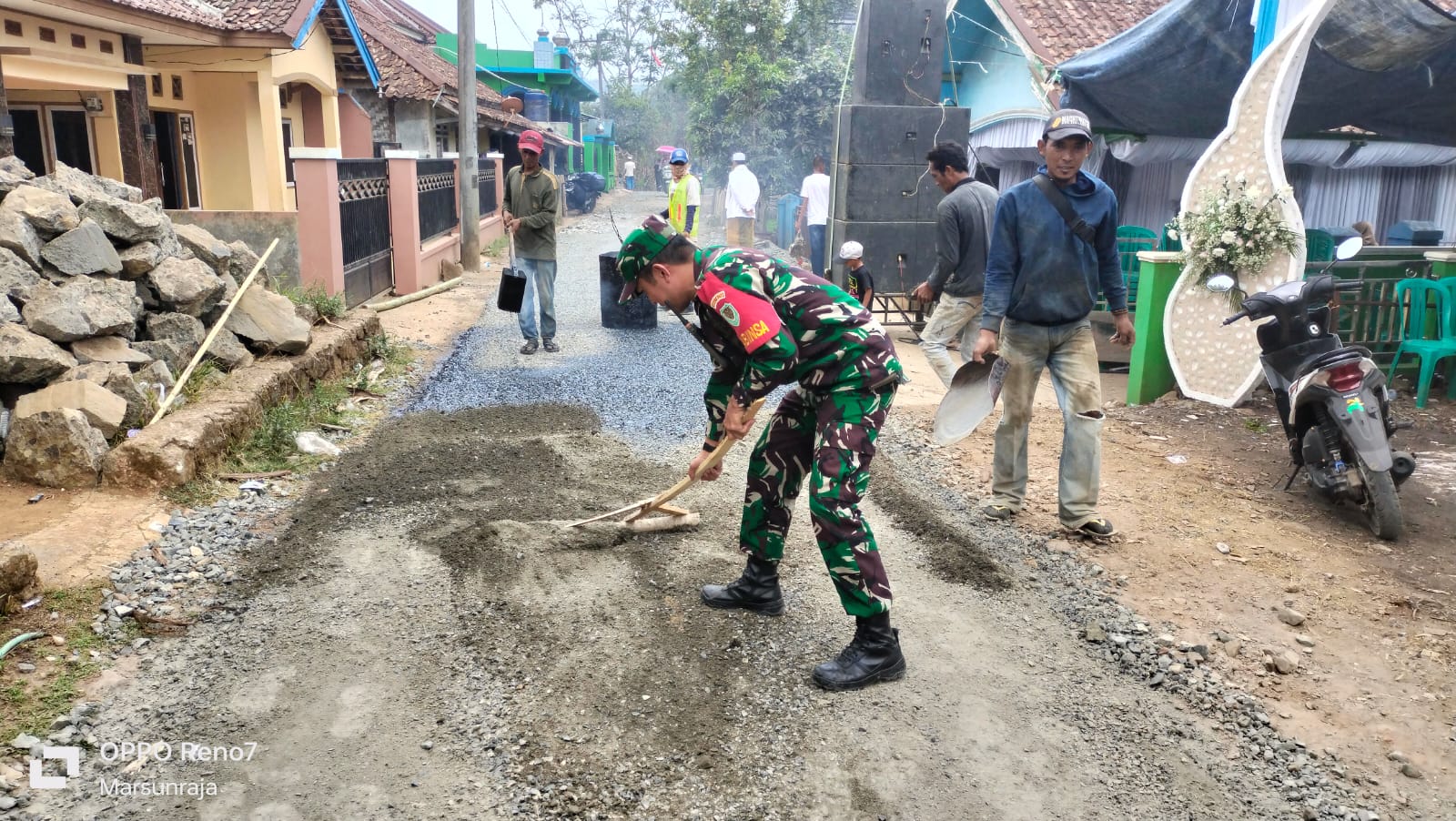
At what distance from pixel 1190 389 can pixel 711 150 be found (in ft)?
65.3

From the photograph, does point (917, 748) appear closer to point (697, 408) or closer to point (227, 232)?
point (697, 408)

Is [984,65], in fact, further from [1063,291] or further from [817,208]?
[1063,291]

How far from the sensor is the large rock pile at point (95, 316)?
4.82 metres

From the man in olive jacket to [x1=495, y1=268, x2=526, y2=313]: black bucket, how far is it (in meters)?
0.15

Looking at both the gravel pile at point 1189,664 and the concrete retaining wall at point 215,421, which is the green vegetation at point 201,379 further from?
the gravel pile at point 1189,664

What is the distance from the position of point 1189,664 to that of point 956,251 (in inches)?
133

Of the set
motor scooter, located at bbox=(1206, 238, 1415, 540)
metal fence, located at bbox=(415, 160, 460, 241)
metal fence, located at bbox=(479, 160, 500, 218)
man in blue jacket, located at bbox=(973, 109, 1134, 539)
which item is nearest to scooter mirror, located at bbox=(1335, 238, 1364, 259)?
motor scooter, located at bbox=(1206, 238, 1415, 540)

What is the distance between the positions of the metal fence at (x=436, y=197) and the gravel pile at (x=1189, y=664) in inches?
387

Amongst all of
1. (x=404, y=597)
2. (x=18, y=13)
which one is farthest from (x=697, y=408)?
(x=18, y=13)

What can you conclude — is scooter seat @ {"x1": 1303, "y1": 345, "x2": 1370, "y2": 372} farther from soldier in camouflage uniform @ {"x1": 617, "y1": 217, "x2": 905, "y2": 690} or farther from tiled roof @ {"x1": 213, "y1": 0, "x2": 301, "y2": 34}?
tiled roof @ {"x1": 213, "y1": 0, "x2": 301, "y2": 34}

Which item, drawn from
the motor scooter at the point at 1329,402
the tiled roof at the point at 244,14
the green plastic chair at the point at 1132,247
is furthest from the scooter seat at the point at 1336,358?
the tiled roof at the point at 244,14

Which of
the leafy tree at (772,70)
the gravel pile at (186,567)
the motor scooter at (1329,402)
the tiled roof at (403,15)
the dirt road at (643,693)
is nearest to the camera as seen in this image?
the dirt road at (643,693)

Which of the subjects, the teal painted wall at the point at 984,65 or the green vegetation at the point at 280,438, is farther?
the teal painted wall at the point at 984,65

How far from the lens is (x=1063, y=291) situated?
14.8 ft
